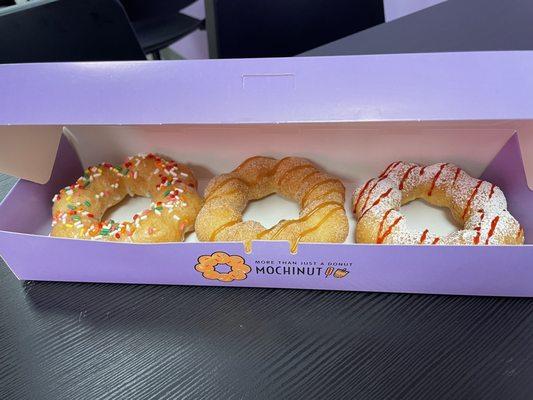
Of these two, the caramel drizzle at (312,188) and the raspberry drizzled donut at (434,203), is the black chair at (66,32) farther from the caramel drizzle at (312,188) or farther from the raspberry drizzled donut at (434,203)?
the raspberry drizzled donut at (434,203)

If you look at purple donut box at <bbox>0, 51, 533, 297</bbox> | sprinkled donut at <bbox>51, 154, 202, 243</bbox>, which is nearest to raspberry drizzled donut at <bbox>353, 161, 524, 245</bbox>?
purple donut box at <bbox>0, 51, 533, 297</bbox>

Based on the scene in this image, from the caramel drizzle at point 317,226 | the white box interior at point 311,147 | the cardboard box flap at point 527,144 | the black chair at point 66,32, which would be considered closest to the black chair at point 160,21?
the black chair at point 66,32

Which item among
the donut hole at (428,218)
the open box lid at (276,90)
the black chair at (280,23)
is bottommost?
the donut hole at (428,218)

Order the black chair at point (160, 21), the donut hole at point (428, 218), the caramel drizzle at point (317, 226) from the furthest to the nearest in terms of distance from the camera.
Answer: the black chair at point (160, 21), the donut hole at point (428, 218), the caramel drizzle at point (317, 226)

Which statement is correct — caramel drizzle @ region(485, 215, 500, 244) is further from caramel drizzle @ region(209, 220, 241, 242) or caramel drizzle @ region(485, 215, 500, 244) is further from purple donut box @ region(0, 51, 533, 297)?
caramel drizzle @ region(209, 220, 241, 242)

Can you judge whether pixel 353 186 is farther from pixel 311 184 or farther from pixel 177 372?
pixel 177 372

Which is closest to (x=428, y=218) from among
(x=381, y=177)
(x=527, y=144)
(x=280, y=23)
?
(x=381, y=177)

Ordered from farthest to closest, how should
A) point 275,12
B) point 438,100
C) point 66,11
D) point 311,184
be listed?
point 275,12, point 66,11, point 311,184, point 438,100

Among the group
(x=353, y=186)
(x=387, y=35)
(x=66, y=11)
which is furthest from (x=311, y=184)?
(x=66, y=11)
